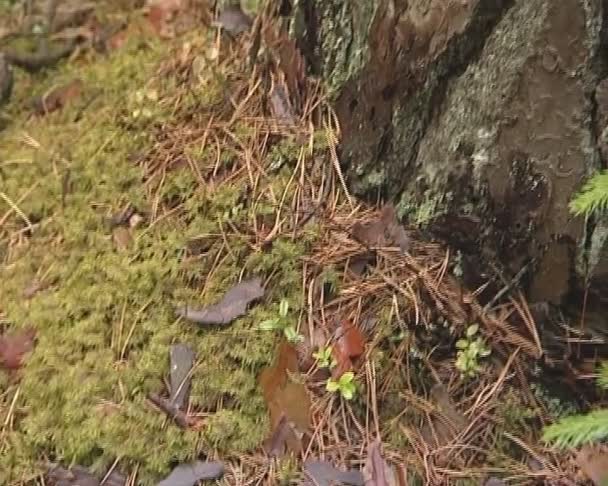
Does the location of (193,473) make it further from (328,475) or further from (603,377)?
(603,377)

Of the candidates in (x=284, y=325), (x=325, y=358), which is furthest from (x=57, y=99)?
(x=325, y=358)

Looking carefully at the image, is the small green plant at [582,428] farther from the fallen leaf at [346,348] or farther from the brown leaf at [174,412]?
the brown leaf at [174,412]

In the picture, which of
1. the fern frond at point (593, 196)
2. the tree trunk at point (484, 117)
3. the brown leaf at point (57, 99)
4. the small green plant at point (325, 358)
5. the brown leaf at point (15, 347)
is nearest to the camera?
the fern frond at point (593, 196)

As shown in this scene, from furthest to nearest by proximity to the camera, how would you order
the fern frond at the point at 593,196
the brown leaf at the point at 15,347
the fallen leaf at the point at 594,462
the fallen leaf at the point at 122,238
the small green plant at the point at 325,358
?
the fallen leaf at the point at 122,238 → the brown leaf at the point at 15,347 → the small green plant at the point at 325,358 → the fallen leaf at the point at 594,462 → the fern frond at the point at 593,196

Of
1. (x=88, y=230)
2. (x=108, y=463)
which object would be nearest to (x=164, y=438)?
(x=108, y=463)

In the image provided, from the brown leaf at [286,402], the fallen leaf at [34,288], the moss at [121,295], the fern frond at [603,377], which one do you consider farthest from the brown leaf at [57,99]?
the fern frond at [603,377]

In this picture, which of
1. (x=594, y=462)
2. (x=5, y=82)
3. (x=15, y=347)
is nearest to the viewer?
(x=594, y=462)
